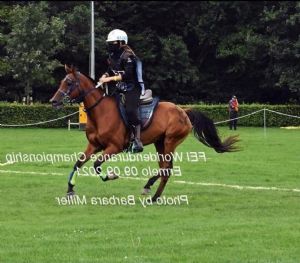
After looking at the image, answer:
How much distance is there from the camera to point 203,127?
15977 millimetres

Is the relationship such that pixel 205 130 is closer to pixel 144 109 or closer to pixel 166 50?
pixel 144 109

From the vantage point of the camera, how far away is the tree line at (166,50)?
53844 mm

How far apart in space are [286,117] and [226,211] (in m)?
39.4

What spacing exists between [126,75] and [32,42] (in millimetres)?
41834

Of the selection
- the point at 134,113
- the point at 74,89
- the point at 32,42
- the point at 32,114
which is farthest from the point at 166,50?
the point at 134,113

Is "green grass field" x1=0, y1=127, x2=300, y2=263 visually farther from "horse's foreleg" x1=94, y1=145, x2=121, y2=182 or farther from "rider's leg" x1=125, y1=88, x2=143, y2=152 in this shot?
"rider's leg" x1=125, y1=88, x2=143, y2=152

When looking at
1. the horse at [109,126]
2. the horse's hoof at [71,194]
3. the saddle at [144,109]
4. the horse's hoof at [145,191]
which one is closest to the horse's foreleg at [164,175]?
the horse at [109,126]

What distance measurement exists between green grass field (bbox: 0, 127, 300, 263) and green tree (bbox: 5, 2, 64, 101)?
3428cm

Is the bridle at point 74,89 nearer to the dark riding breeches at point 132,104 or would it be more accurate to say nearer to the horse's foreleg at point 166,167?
the dark riding breeches at point 132,104

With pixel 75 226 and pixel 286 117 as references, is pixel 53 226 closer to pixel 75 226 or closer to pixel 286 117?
pixel 75 226

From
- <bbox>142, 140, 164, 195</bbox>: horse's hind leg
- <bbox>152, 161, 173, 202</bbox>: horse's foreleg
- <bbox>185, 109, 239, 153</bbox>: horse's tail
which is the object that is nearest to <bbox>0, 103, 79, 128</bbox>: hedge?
<bbox>185, 109, 239, 153</bbox>: horse's tail

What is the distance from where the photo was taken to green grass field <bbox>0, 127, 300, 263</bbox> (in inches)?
357

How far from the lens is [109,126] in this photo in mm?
14523

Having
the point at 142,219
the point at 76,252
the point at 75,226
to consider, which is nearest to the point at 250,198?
the point at 142,219
